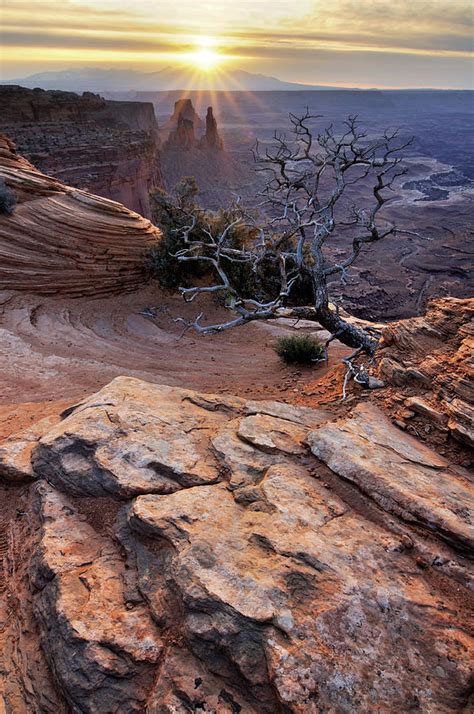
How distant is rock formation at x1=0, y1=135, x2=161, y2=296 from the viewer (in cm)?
1631

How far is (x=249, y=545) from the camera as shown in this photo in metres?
4.71

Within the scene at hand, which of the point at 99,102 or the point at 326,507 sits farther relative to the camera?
the point at 99,102

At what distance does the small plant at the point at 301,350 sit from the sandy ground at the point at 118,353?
317mm

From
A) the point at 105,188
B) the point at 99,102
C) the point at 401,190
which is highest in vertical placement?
the point at 99,102

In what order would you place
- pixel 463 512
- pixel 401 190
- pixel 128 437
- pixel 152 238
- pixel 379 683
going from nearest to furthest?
pixel 379 683 → pixel 463 512 → pixel 128 437 → pixel 152 238 → pixel 401 190

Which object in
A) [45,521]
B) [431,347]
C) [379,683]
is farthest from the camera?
[431,347]

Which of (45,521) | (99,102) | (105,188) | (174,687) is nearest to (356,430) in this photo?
(174,687)

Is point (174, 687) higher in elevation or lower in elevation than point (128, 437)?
lower

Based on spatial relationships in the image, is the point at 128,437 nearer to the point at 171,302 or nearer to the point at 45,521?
the point at 45,521

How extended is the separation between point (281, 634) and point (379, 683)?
0.85 m


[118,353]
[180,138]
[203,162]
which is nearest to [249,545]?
[118,353]

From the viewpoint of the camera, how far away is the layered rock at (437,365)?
6.32 metres

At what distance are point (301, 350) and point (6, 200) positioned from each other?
12.6 metres

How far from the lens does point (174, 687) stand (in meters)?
3.96
